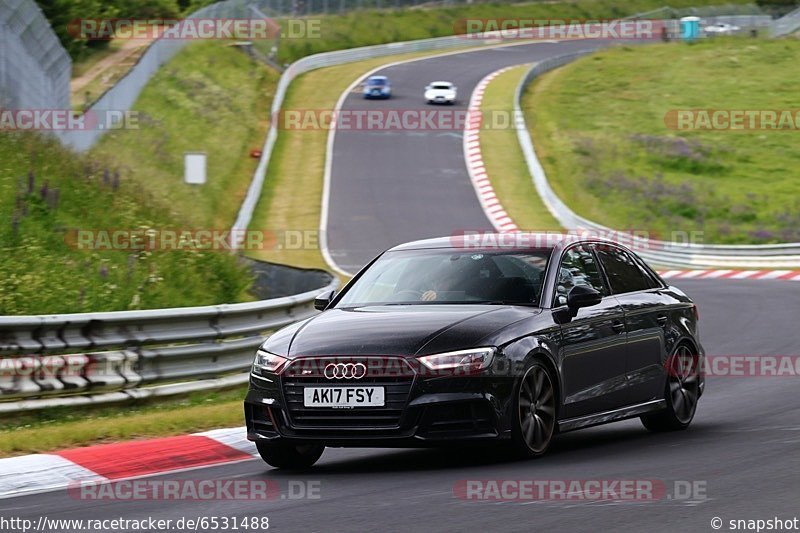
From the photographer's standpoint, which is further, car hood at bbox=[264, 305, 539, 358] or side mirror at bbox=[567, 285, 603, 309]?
side mirror at bbox=[567, 285, 603, 309]

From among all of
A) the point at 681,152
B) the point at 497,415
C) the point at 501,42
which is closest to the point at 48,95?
the point at 497,415

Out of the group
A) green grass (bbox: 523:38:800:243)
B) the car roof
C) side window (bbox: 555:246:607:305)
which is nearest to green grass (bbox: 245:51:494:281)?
green grass (bbox: 523:38:800:243)

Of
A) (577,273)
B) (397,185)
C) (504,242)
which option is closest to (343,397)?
(504,242)

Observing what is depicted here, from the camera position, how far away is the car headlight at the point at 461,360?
28.6 ft

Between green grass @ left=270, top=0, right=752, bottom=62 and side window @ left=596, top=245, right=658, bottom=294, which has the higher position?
green grass @ left=270, top=0, right=752, bottom=62

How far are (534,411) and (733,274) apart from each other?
86.0ft

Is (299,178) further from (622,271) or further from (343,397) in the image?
(343,397)

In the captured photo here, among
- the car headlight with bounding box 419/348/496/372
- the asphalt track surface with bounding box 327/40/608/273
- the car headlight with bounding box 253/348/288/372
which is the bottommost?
the asphalt track surface with bounding box 327/40/608/273

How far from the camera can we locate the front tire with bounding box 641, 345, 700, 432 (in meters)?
11.1

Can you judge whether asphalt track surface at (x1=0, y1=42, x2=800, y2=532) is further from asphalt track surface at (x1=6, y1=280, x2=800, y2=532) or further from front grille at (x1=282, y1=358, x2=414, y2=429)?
front grille at (x1=282, y1=358, x2=414, y2=429)

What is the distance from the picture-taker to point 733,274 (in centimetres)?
3444

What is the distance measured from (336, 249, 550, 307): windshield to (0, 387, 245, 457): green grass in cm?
211

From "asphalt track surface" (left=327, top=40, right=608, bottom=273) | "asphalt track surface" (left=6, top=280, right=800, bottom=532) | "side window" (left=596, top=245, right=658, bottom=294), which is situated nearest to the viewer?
"asphalt track surface" (left=6, top=280, right=800, bottom=532)

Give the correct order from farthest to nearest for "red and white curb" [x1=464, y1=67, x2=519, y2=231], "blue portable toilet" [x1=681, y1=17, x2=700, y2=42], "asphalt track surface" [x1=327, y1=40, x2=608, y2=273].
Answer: "blue portable toilet" [x1=681, y1=17, x2=700, y2=42], "red and white curb" [x1=464, y1=67, x2=519, y2=231], "asphalt track surface" [x1=327, y1=40, x2=608, y2=273]
